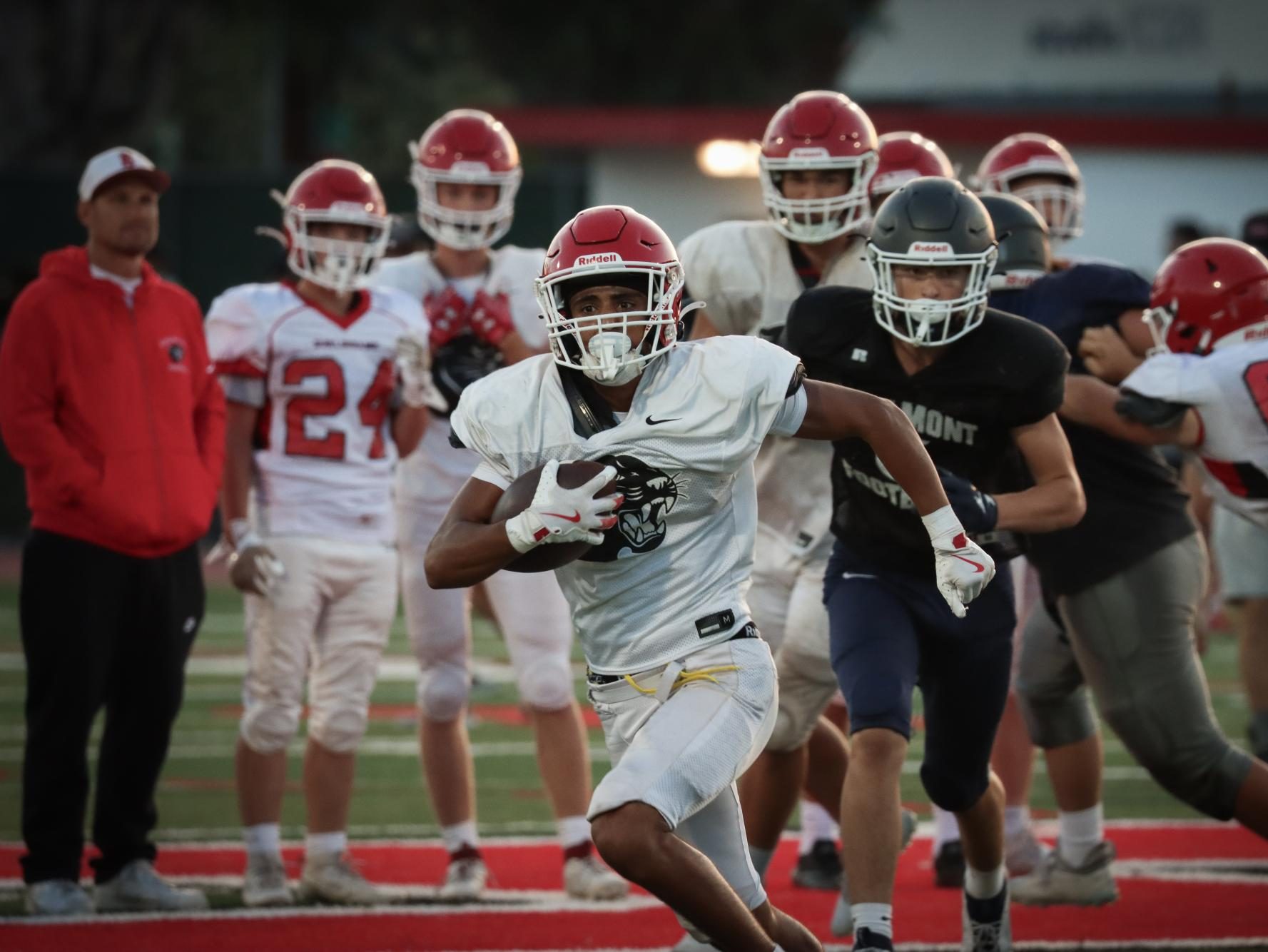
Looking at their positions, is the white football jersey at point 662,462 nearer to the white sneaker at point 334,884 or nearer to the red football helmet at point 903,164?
the white sneaker at point 334,884

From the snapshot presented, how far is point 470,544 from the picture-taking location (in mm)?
3803

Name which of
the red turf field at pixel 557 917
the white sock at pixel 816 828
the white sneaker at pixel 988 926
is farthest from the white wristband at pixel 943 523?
the white sock at pixel 816 828

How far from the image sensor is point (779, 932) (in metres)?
4.05

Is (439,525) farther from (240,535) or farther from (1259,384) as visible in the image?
(1259,384)

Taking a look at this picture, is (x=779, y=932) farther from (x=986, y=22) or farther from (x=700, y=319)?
(x=986, y=22)

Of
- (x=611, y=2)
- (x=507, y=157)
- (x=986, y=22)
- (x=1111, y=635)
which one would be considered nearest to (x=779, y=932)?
(x=1111, y=635)

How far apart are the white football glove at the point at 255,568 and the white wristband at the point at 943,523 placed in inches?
83.1

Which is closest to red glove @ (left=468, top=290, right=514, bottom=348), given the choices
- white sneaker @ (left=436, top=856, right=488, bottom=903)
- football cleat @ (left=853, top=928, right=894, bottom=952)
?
white sneaker @ (left=436, top=856, right=488, bottom=903)

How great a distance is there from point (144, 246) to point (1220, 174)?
15199 mm

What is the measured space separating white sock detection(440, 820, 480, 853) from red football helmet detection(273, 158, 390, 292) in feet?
5.09

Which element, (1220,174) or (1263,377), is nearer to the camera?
(1263,377)

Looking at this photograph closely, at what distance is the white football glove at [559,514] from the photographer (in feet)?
12.0

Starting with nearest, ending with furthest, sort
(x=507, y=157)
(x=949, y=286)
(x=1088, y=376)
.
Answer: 1. (x=949, y=286)
2. (x=1088, y=376)
3. (x=507, y=157)

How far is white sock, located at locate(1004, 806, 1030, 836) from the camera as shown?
233 inches
